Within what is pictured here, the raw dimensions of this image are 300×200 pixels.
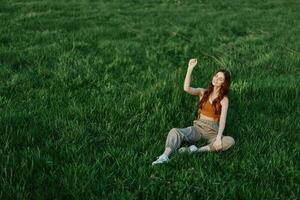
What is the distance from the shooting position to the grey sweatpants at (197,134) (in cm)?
536

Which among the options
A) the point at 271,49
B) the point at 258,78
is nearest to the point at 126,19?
the point at 271,49

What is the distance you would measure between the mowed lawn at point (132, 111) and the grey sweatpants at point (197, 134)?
117 millimetres

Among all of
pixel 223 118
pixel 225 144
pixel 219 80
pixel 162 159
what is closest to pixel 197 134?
pixel 223 118

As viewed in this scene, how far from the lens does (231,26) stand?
14000 mm

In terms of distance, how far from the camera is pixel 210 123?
19.1ft

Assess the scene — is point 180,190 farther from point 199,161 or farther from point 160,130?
point 160,130

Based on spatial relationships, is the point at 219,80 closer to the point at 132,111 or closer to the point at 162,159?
the point at 132,111

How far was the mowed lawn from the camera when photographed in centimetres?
453

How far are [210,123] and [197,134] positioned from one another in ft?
0.73

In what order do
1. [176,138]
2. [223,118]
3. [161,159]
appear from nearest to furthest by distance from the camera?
[161,159], [176,138], [223,118]

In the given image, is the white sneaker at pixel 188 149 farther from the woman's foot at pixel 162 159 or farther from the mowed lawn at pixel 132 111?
the woman's foot at pixel 162 159

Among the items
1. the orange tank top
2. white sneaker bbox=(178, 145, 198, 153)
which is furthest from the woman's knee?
the orange tank top

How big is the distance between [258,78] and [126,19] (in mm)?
6944

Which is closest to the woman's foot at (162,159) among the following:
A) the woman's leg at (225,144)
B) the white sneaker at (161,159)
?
the white sneaker at (161,159)
